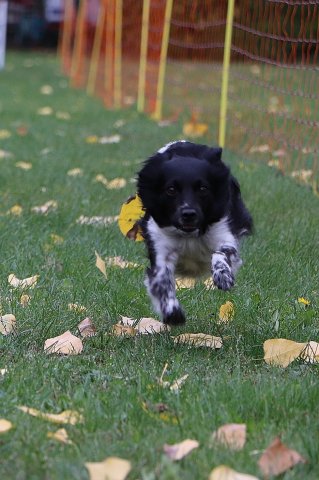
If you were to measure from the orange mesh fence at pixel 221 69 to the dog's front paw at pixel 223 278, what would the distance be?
10.9 ft

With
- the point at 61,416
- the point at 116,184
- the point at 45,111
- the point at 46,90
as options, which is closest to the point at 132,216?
the point at 61,416

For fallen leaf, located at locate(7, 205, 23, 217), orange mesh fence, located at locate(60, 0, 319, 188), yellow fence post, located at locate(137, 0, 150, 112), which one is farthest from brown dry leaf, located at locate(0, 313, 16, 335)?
yellow fence post, located at locate(137, 0, 150, 112)

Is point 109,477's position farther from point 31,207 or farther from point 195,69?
point 195,69

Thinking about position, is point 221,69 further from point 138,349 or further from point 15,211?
point 138,349

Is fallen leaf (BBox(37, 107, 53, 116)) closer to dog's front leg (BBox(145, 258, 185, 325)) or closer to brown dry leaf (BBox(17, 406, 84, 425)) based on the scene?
dog's front leg (BBox(145, 258, 185, 325))

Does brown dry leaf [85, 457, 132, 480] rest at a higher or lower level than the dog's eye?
lower

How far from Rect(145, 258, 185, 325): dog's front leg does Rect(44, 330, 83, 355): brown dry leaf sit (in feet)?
1.24

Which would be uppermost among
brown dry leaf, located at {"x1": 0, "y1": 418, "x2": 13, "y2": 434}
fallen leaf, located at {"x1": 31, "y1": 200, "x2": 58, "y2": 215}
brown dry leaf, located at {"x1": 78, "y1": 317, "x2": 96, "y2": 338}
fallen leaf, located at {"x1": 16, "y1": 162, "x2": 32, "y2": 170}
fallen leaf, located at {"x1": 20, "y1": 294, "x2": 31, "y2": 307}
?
brown dry leaf, located at {"x1": 0, "y1": 418, "x2": 13, "y2": 434}

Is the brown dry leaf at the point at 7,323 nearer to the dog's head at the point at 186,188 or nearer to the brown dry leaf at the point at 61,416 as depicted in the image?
the dog's head at the point at 186,188

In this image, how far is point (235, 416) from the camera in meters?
3.26

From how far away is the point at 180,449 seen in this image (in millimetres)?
2955

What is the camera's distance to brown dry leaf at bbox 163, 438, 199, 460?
293 cm

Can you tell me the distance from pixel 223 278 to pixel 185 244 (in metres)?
0.31

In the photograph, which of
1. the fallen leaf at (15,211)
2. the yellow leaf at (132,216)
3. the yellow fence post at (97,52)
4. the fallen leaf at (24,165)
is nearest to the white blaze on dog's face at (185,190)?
the yellow leaf at (132,216)
